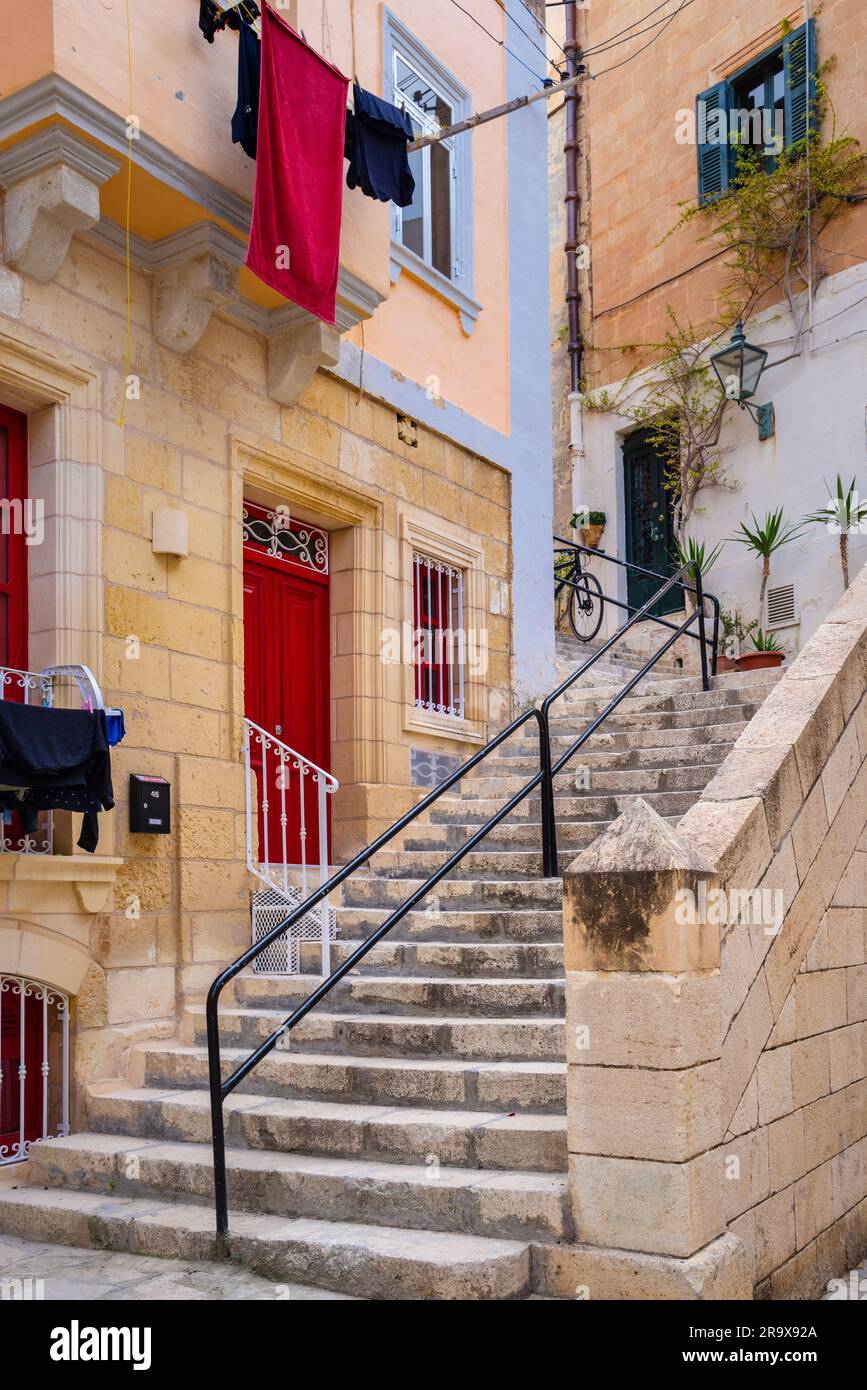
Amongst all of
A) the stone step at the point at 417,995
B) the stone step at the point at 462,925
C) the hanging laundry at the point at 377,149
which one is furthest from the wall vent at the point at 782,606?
the stone step at the point at 417,995

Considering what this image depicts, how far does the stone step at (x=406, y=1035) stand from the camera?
5359 millimetres

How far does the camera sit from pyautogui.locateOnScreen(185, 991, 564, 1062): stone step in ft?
17.6

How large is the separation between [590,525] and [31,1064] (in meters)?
10.2

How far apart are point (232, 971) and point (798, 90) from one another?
11.5 metres

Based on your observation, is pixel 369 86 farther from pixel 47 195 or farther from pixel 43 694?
pixel 43 694

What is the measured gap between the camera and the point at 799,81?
42.5 feet

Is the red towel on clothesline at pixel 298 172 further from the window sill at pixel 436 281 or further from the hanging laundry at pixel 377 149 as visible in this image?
the window sill at pixel 436 281

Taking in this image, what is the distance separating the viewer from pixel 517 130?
1099 cm

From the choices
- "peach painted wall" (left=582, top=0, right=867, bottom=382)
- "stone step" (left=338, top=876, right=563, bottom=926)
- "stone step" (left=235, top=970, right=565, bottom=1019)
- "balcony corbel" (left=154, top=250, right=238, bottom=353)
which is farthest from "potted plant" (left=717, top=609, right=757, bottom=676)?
"stone step" (left=235, top=970, right=565, bottom=1019)

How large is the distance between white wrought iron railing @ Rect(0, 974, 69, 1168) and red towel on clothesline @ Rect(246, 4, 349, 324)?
143 inches

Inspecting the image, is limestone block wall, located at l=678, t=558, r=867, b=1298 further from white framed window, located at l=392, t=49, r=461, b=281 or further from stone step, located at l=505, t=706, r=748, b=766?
white framed window, located at l=392, t=49, r=461, b=281

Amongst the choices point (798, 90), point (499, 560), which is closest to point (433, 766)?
point (499, 560)

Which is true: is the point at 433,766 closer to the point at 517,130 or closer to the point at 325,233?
the point at 325,233

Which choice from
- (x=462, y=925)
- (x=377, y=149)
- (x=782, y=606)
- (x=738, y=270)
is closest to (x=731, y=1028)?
(x=462, y=925)
